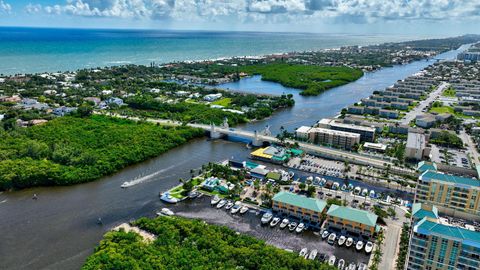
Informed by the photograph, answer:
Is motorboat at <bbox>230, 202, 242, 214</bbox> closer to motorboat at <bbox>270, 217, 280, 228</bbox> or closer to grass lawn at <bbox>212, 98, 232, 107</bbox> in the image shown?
motorboat at <bbox>270, 217, 280, 228</bbox>

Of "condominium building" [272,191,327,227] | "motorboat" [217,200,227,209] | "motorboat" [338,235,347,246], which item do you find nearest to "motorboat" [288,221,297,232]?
"condominium building" [272,191,327,227]

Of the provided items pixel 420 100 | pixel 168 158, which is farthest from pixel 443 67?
pixel 168 158

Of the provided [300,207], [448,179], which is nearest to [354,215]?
[300,207]

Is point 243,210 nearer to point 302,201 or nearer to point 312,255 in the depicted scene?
point 302,201

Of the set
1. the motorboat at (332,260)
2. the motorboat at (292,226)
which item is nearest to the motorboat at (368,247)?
the motorboat at (332,260)

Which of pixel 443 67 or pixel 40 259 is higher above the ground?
pixel 443 67

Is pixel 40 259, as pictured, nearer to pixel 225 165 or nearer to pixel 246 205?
pixel 246 205
